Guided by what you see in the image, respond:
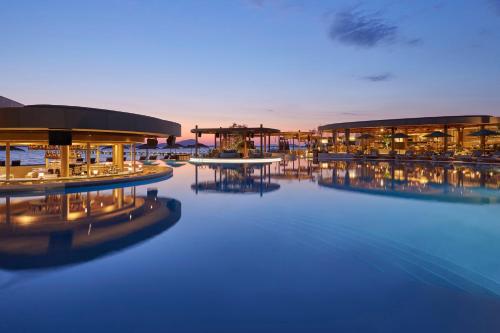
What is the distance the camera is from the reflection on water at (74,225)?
4.98 meters

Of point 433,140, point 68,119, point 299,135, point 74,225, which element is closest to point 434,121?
point 433,140

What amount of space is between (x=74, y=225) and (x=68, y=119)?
689 cm

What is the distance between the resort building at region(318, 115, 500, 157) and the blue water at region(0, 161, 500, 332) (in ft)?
72.6

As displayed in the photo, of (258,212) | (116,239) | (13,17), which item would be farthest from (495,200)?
(13,17)

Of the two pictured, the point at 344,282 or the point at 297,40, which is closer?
the point at 344,282

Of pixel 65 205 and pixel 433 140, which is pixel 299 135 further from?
pixel 65 205

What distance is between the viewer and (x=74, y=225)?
6875 mm

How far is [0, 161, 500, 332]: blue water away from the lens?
3059 millimetres

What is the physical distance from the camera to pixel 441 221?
7516 millimetres

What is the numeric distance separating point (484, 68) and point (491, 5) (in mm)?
8713

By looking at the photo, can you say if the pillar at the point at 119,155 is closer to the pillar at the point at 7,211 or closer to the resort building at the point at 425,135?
the pillar at the point at 7,211

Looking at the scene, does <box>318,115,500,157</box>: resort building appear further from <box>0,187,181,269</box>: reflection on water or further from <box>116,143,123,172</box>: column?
<box>0,187,181,269</box>: reflection on water

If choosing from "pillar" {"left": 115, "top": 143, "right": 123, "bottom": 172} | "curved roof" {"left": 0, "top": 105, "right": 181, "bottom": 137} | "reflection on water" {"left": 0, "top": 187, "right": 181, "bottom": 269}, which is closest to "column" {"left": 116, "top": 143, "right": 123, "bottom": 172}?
"pillar" {"left": 115, "top": 143, "right": 123, "bottom": 172}

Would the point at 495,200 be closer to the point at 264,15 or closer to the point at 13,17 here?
the point at 264,15
